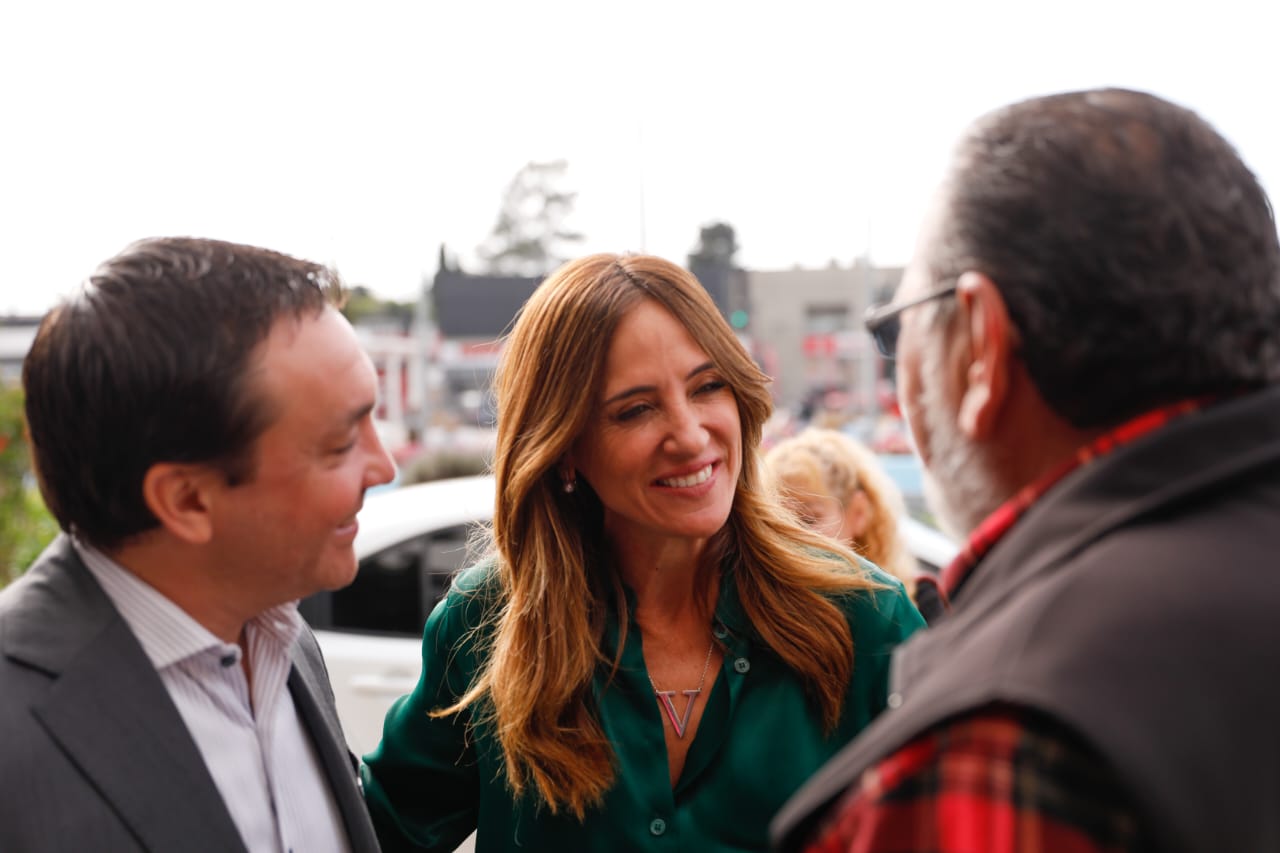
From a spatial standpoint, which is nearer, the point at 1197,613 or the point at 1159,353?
the point at 1197,613

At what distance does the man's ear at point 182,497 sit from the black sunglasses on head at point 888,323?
0.91 metres

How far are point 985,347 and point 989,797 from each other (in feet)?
1.46

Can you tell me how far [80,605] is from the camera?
1.47 metres

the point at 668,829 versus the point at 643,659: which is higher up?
the point at 643,659

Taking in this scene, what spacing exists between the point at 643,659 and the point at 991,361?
1248 mm

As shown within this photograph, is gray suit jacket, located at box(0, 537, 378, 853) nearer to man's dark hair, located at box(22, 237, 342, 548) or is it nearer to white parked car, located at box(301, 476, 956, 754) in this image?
man's dark hair, located at box(22, 237, 342, 548)

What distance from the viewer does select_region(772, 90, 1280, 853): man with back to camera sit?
2.70 ft

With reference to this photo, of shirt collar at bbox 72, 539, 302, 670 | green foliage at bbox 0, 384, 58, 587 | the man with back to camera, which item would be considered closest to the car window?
green foliage at bbox 0, 384, 58, 587

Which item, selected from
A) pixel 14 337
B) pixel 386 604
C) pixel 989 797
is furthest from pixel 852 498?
pixel 14 337

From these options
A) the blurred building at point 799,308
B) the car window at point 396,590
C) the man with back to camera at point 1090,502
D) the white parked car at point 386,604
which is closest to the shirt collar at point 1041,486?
the man with back to camera at point 1090,502

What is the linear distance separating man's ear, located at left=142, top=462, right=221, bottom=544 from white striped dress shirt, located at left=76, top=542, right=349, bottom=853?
0.36 ft

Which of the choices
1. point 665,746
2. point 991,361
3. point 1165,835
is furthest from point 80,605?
point 1165,835

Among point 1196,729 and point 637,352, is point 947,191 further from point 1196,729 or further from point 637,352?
point 637,352

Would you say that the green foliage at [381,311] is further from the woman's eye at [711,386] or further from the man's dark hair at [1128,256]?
the man's dark hair at [1128,256]
